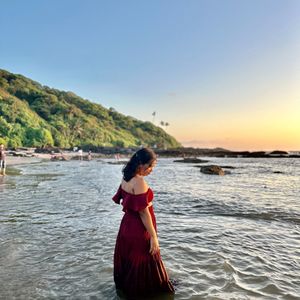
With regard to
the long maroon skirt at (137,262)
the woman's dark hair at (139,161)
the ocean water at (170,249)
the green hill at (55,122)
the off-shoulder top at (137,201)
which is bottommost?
the ocean water at (170,249)

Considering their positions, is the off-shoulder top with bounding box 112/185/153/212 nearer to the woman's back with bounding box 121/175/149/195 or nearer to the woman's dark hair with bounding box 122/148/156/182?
the woman's back with bounding box 121/175/149/195

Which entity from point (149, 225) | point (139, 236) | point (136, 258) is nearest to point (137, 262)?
point (136, 258)

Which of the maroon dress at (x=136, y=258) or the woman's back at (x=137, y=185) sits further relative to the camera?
the maroon dress at (x=136, y=258)

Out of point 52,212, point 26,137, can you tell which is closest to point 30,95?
point 26,137

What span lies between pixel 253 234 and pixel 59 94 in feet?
596

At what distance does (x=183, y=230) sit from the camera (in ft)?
28.3

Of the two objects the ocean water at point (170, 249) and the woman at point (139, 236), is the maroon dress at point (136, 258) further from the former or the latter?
the ocean water at point (170, 249)

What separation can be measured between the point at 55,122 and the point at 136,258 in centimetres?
12020

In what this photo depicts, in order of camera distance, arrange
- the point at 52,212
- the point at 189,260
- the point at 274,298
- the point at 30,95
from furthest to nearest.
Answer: the point at 30,95, the point at 52,212, the point at 189,260, the point at 274,298

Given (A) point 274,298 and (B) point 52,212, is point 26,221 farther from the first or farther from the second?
(A) point 274,298

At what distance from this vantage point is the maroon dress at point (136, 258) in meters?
4.05

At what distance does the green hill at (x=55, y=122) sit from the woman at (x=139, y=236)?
82.7 m

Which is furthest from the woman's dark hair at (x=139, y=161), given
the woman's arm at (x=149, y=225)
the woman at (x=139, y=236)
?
the woman's arm at (x=149, y=225)

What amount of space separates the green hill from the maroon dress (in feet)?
271
